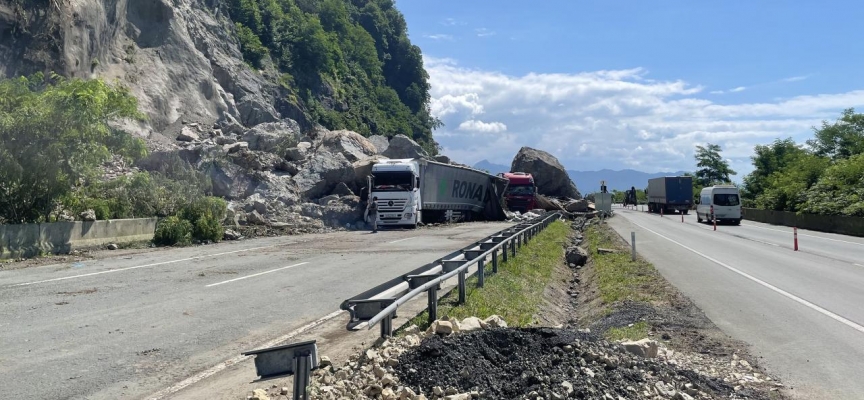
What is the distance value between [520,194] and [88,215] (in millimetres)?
37875

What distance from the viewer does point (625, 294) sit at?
13.2 meters

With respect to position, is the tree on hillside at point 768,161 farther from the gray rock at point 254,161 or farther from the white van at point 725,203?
the gray rock at point 254,161

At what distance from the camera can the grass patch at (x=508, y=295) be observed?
951 cm

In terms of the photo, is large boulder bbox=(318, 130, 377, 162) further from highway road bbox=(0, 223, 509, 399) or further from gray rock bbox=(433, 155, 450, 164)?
highway road bbox=(0, 223, 509, 399)

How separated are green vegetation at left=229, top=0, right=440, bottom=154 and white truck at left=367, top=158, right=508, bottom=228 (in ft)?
98.5

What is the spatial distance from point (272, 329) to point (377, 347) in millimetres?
2609

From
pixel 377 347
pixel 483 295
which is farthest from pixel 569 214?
pixel 377 347

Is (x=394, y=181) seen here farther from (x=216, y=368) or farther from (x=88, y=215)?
(x=216, y=368)

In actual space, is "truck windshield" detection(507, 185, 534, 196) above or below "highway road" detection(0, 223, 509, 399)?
above

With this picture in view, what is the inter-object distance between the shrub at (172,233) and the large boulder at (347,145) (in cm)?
2021

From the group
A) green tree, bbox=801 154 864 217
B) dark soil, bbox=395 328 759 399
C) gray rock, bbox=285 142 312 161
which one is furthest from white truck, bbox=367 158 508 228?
dark soil, bbox=395 328 759 399

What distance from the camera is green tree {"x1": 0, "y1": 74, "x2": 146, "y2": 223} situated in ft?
61.5

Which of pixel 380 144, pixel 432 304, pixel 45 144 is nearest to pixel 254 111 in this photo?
pixel 380 144

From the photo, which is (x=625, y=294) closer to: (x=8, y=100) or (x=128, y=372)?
(x=128, y=372)
